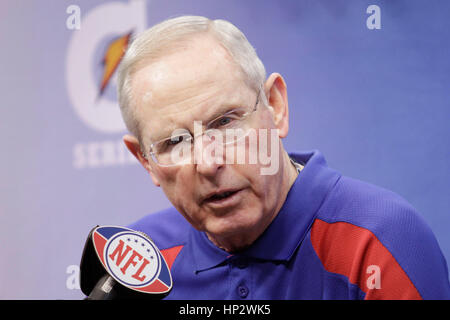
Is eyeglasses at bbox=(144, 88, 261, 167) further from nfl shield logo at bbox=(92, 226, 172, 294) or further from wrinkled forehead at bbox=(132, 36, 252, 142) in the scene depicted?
nfl shield logo at bbox=(92, 226, 172, 294)

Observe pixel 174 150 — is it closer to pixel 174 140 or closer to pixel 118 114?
pixel 174 140

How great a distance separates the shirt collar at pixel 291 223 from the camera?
1297mm

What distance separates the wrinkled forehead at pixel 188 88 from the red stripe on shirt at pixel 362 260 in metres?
0.38

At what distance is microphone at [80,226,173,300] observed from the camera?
1009 millimetres

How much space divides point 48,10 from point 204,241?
4.49ft

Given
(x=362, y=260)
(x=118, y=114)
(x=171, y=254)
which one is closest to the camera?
(x=362, y=260)

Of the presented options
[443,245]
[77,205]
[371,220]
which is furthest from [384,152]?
[77,205]

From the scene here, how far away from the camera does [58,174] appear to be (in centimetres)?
223

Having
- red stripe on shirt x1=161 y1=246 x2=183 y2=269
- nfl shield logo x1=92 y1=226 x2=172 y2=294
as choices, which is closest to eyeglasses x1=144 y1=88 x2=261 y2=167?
nfl shield logo x1=92 y1=226 x2=172 y2=294

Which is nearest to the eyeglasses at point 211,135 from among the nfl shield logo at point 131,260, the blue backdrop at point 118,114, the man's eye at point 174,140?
the man's eye at point 174,140

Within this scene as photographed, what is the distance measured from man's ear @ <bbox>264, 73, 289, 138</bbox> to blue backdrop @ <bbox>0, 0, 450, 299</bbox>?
691mm

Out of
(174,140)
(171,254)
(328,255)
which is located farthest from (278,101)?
(171,254)

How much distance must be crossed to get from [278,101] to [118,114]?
1.01 metres

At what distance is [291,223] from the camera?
132 centimetres
